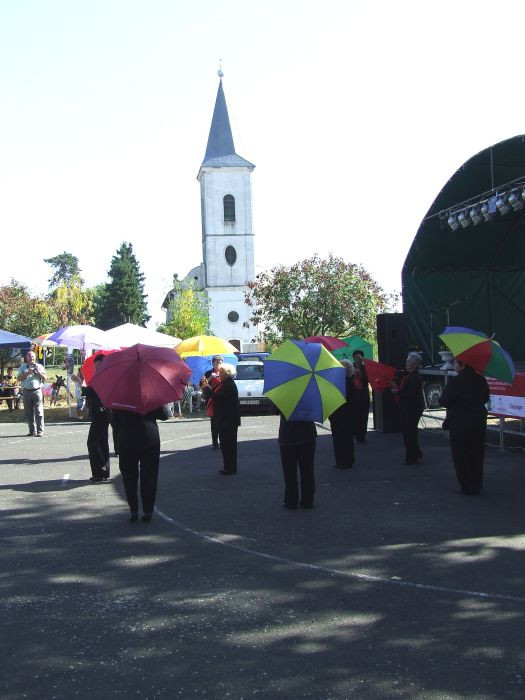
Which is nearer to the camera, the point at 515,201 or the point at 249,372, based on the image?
the point at 515,201

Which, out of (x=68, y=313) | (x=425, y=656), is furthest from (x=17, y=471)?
(x=68, y=313)

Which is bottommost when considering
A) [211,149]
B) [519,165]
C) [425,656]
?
[425,656]

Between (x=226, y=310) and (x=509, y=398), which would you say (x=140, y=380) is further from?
(x=226, y=310)

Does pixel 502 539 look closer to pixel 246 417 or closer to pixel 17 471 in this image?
pixel 17 471

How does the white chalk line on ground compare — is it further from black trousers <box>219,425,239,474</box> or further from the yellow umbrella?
the yellow umbrella

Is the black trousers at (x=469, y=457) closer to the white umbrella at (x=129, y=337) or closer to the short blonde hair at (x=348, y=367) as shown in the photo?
the short blonde hair at (x=348, y=367)

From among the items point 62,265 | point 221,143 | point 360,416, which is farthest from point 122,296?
point 360,416

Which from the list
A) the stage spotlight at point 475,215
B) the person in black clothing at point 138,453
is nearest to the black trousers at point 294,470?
the person in black clothing at point 138,453

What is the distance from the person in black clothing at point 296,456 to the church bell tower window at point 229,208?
218ft

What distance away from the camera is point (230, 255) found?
7331 cm

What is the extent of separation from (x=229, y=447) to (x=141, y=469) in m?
3.10

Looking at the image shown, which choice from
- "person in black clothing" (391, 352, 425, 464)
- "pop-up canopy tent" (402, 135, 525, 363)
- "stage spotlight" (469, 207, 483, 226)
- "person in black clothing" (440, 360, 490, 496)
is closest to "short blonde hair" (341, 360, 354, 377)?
"person in black clothing" (391, 352, 425, 464)

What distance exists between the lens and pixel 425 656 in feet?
14.9

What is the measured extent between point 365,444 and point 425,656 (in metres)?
10.1
